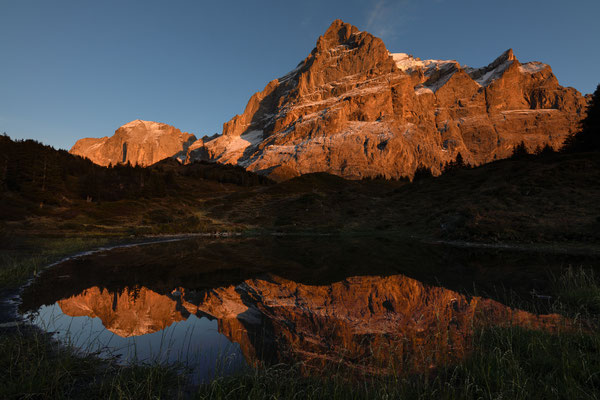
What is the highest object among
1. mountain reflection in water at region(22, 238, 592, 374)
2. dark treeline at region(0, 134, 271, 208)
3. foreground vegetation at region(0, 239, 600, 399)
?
dark treeline at region(0, 134, 271, 208)

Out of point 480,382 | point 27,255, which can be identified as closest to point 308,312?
point 480,382

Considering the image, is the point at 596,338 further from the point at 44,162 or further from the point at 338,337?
the point at 44,162

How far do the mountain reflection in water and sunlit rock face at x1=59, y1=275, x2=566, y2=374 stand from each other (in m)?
0.03

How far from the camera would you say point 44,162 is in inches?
2484

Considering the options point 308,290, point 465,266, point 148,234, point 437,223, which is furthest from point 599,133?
point 148,234

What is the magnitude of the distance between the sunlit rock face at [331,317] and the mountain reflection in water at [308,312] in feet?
0.11

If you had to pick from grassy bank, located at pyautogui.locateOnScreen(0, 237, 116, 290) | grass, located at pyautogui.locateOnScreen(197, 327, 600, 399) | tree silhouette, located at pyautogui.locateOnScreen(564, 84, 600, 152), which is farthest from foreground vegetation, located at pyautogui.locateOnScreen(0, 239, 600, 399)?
tree silhouette, located at pyautogui.locateOnScreen(564, 84, 600, 152)

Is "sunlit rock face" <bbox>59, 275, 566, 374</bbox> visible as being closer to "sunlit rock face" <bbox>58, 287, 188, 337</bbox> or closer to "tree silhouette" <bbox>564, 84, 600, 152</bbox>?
"sunlit rock face" <bbox>58, 287, 188, 337</bbox>

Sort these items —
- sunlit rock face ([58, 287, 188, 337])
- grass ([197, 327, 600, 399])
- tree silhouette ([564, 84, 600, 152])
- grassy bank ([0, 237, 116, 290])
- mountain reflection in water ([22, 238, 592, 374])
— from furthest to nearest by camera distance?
tree silhouette ([564, 84, 600, 152]) < grassy bank ([0, 237, 116, 290]) < sunlit rock face ([58, 287, 188, 337]) < mountain reflection in water ([22, 238, 592, 374]) < grass ([197, 327, 600, 399])

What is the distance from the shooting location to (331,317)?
368 inches

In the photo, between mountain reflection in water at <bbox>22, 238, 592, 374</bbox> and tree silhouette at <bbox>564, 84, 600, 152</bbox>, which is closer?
mountain reflection in water at <bbox>22, 238, 592, 374</bbox>

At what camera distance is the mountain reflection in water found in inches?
257

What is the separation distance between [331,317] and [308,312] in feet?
3.11

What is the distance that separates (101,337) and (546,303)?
14745 mm
